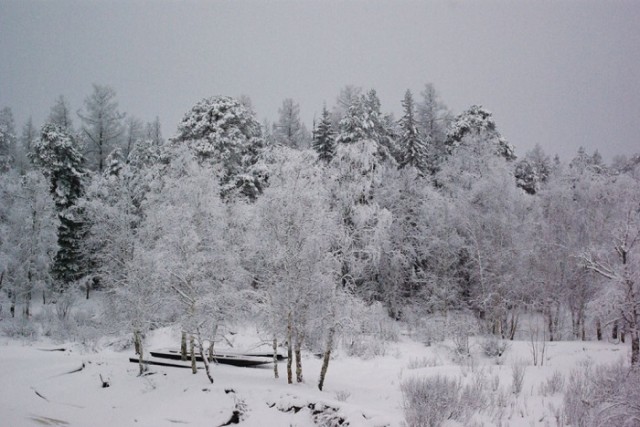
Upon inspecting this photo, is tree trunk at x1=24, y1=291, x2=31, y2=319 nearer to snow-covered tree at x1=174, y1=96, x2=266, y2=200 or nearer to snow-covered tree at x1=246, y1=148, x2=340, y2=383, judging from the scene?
snow-covered tree at x1=174, y1=96, x2=266, y2=200

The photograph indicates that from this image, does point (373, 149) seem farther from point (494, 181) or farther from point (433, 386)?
point (433, 386)

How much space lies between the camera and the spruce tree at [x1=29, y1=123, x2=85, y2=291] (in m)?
29.4

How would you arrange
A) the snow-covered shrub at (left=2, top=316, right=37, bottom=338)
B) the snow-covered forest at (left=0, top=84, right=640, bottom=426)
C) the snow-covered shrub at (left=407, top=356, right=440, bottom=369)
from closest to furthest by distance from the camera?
the snow-covered forest at (left=0, top=84, right=640, bottom=426) → the snow-covered shrub at (left=407, top=356, right=440, bottom=369) → the snow-covered shrub at (left=2, top=316, right=37, bottom=338)

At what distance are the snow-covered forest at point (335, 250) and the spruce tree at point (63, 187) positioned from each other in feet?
0.56

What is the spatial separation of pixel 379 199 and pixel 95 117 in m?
24.8

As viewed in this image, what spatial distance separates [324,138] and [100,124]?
1921cm

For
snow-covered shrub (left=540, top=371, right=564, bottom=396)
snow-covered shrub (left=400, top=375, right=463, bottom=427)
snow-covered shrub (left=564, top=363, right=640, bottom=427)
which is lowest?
snow-covered shrub (left=540, top=371, right=564, bottom=396)

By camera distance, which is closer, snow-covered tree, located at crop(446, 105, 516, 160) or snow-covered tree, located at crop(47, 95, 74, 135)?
A: snow-covered tree, located at crop(446, 105, 516, 160)

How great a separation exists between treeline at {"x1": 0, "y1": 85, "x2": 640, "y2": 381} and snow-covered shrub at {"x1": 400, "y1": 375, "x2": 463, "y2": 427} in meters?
3.02

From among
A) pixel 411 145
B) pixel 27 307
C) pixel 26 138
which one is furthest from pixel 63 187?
pixel 411 145

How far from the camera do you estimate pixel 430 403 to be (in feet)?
32.6

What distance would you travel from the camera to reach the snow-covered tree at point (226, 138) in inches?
1041

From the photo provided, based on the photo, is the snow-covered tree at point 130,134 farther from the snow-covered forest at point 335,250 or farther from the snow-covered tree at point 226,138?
the snow-covered tree at point 226,138

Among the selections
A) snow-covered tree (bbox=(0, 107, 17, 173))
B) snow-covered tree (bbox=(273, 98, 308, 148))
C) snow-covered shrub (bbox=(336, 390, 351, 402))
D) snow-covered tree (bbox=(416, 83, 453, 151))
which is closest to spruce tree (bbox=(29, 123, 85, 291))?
snow-covered tree (bbox=(0, 107, 17, 173))
